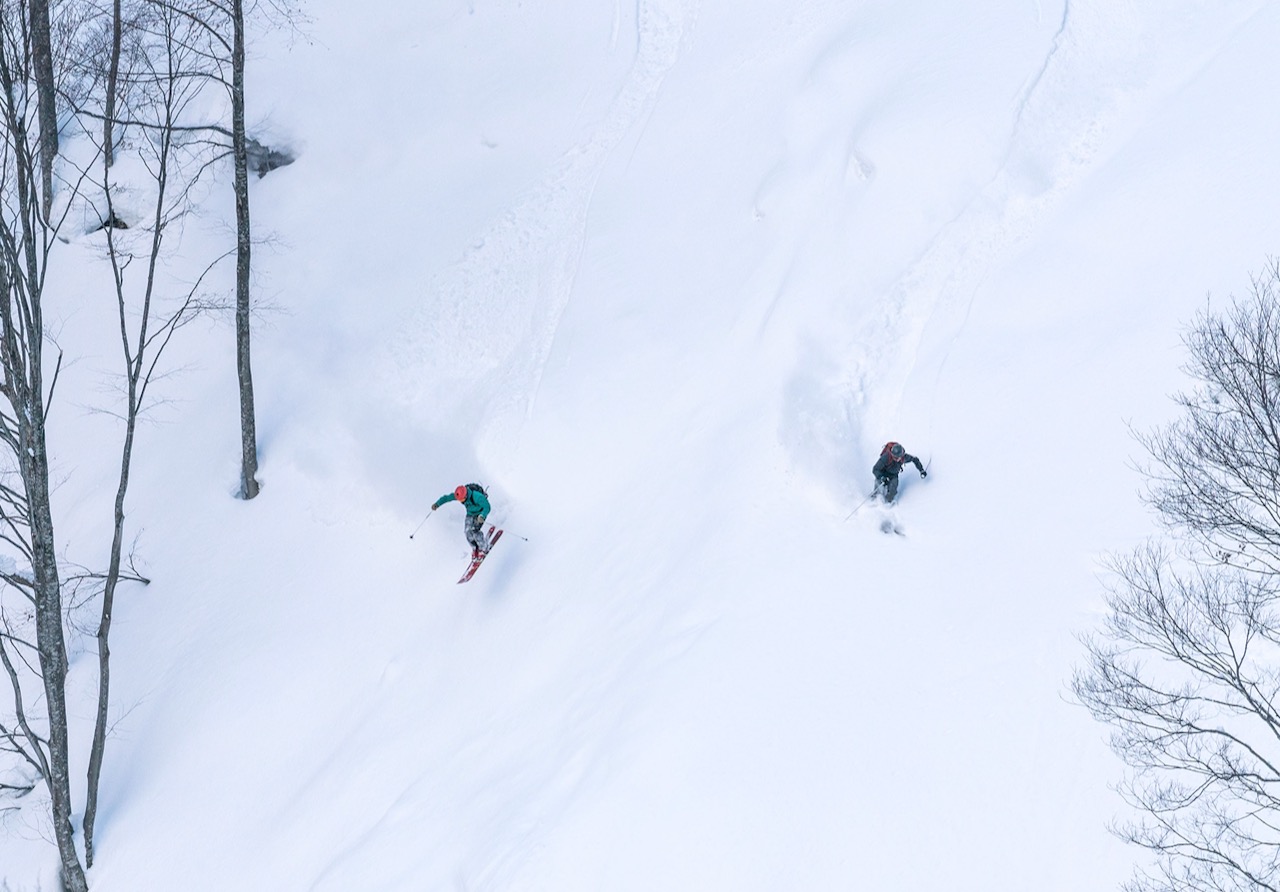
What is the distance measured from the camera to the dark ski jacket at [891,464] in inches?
555

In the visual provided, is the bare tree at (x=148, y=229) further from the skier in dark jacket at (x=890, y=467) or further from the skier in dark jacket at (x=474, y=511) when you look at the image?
the skier in dark jacket at (x=890, y=467)

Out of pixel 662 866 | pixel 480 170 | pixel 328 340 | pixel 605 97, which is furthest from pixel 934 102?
pixel 662 866

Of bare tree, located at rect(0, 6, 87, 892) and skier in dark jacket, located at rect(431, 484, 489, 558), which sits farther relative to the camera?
skier in dark jacket, located at rect(431, 484, 489, 558)

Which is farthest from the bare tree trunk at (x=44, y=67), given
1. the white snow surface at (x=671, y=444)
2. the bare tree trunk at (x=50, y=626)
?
the bare tree trunk at (x=50, y=626)

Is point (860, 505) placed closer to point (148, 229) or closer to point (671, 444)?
point (671, 444)

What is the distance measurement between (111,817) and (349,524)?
595 centimetres

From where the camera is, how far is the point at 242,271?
16.2 m

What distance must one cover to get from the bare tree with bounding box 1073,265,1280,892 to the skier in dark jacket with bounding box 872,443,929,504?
3.35m

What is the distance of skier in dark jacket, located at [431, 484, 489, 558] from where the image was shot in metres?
15.4

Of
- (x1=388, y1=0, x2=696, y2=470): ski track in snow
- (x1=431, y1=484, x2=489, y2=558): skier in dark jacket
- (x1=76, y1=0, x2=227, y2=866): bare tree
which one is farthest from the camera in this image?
(x1=388, y1=0, x2=696, y2=470): ski track in snow

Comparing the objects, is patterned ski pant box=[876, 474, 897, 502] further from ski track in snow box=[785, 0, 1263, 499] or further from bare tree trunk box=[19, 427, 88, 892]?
bare tree trunk box=[19, 427, 88, 892]

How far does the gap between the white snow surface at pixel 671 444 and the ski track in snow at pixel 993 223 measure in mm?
88

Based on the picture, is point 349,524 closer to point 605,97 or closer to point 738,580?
point 738,580

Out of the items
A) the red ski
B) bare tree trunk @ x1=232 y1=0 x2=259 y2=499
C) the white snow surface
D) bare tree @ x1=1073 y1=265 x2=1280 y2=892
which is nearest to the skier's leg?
the red ski
